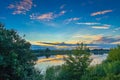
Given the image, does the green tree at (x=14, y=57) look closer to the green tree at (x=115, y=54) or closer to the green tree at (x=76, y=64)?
the green tree at (x=76, y=64)

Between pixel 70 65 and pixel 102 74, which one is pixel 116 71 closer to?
pixel 102 74

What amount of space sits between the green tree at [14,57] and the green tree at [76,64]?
13.5m

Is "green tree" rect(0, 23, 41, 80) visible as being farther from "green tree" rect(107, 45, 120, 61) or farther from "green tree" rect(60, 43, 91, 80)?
"green tree" rect(107, 45, 120, 61)

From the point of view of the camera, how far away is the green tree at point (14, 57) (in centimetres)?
1323

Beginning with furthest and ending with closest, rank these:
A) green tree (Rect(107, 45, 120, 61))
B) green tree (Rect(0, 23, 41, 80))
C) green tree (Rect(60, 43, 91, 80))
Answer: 1. green tree (Rect(107, 45, 120, 61))
2. green tree (Rect(60, 43, 91, 80))
3. green tree (Rect(0, 23, 41, 80))

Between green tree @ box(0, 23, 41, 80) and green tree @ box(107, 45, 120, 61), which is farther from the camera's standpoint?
green tree @ box(107, 45, 120, 61)

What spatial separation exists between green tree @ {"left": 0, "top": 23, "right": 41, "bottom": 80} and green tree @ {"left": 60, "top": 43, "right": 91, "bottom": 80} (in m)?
13.5

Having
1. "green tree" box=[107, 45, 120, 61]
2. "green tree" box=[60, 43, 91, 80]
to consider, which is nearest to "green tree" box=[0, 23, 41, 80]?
"green tree" box=[60, 43, 91, 80]

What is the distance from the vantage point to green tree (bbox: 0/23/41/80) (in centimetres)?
1323

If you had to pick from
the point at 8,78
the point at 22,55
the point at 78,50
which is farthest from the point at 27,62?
the point at 78,50

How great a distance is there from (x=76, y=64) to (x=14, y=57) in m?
15.7

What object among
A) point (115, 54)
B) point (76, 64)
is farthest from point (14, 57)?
point (115, 54)

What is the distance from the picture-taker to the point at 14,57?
43.6ft


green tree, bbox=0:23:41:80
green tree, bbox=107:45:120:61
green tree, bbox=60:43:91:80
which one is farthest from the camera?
green tree, bbox=107:45:120:61
